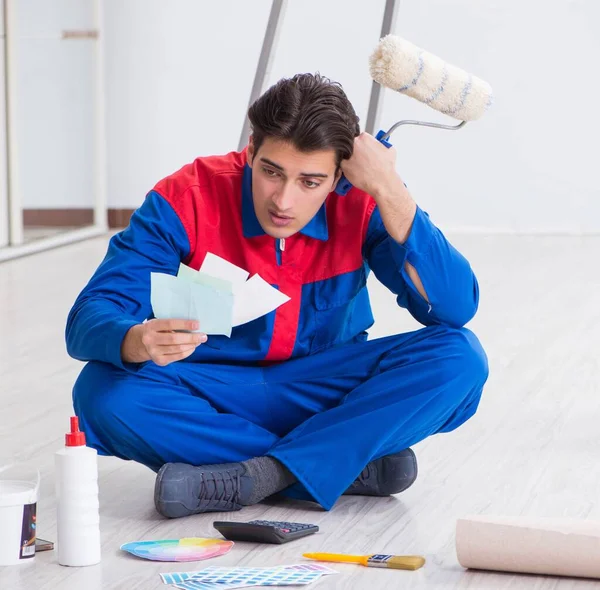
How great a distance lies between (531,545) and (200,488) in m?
0.62

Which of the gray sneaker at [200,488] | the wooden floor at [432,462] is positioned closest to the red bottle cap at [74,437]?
the wooden floor at [432,462]

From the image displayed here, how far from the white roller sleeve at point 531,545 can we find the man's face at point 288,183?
0.62 meters

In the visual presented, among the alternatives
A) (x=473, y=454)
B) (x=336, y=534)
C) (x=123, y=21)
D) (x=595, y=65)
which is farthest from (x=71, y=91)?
(x=336, y=534)

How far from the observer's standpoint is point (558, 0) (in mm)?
6223

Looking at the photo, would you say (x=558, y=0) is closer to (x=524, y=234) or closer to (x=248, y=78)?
(x=524, y=234)

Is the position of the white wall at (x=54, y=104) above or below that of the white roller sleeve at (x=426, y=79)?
below

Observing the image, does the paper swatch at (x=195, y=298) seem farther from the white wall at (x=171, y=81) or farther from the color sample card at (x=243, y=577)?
the white wall at (x=171, y=81)

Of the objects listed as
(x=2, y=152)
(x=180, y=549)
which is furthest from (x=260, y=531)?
(x=2, y=152)

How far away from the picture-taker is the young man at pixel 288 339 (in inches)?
79.8

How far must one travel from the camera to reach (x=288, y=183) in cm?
202

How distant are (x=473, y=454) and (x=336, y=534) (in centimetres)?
62

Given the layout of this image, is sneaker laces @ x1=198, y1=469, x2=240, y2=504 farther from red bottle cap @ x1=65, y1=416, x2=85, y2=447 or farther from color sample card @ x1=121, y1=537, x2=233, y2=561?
red bottle cap @ x1=65, y1=416, x2=85, y2=447

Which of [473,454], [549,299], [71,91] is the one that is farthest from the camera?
[71,91]

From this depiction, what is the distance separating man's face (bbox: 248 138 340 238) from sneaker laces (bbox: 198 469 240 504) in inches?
17.3
